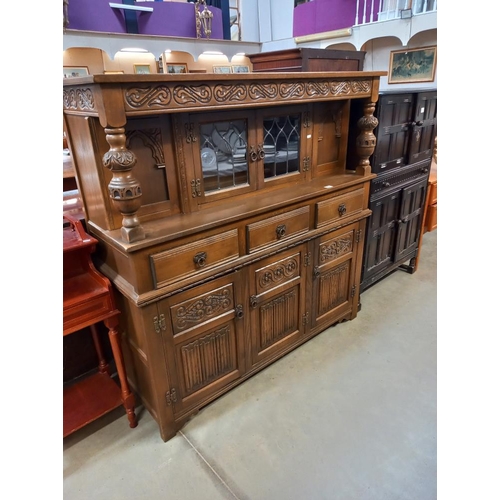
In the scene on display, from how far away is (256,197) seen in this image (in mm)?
1896

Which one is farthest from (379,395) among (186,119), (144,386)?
(186,119)

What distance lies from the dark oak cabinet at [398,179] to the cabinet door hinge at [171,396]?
5.66ft

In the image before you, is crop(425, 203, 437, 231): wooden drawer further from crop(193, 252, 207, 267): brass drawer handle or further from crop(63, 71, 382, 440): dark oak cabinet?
crop(193, 252, 207, 267): brass drawer handle

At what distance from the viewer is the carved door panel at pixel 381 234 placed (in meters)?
2.66

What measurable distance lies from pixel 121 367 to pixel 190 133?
46.1 inches

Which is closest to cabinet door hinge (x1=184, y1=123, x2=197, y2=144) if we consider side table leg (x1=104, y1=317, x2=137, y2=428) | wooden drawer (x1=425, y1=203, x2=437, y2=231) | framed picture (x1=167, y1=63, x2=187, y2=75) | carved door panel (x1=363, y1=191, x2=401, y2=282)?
side table leg (x1=104, y1=317, x2=137, y2=428)

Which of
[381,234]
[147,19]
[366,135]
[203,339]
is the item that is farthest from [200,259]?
[147,19]

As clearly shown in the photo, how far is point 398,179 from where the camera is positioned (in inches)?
107

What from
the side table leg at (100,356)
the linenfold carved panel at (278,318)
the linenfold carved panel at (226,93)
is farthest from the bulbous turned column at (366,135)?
the side table leg at (100,356)

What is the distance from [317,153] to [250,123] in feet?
1.90

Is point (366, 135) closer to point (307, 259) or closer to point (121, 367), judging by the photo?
point (307, 259)

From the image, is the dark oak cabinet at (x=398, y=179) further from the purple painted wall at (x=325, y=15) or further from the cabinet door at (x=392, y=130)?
the purple painted wall at (x=325, y=15)

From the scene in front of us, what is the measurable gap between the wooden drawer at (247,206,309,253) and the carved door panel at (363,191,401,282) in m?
0.85

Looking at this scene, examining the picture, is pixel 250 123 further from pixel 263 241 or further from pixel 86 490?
pixel 86 490
